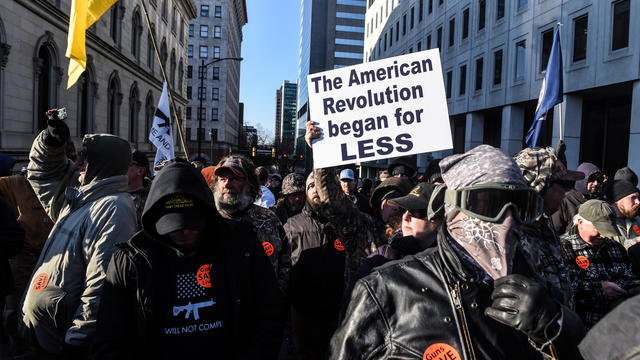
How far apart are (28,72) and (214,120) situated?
2455 inches

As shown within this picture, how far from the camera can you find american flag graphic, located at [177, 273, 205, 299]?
225 cm

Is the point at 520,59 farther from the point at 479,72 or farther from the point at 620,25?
the point at 620,25

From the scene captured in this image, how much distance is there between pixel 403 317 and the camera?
5.34 ft

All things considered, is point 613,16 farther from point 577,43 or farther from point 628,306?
point 628,306

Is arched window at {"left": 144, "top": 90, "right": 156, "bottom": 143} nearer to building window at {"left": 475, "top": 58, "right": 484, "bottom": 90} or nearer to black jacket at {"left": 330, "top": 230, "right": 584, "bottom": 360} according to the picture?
building window at {"left": 475, "top": 58, "right": 484, "bottom": 90}

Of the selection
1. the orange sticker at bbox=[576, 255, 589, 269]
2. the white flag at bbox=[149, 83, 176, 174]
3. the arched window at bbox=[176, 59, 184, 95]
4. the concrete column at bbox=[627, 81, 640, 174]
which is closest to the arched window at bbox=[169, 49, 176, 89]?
the arched window at bbox=[176, 59, 184, 95]

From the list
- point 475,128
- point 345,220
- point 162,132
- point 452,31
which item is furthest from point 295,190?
point 452,31

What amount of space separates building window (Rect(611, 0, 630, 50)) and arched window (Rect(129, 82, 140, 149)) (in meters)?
26.3

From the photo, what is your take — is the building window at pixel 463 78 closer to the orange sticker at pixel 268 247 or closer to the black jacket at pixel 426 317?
the orange sticker at pixel 268 247

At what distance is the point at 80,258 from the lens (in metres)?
2.70

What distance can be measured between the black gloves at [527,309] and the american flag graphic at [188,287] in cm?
151

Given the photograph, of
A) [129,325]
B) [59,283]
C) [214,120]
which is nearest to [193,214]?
[129,325]

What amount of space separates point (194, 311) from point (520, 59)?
2445 centimetres

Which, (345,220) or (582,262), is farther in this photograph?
(582,262)
